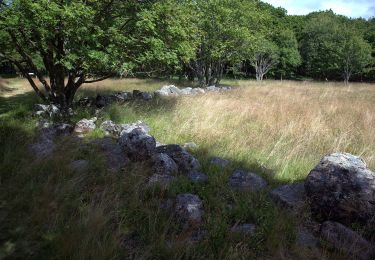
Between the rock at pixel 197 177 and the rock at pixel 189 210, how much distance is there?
690mm

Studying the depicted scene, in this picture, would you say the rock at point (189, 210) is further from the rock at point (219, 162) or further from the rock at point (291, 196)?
the rock at point (219, 162)

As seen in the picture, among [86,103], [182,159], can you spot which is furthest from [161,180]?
[86,103]

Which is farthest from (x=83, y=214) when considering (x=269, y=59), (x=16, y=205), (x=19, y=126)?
(x=269, y=59)

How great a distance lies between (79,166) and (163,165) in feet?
4.37

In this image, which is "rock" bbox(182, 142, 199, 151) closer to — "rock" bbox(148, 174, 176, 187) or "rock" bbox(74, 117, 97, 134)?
"rock" bbox(148, 174, 176, 187)

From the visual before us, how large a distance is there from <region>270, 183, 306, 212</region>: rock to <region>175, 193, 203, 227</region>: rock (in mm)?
1130

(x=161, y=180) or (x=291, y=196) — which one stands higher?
(x=161, y=180)

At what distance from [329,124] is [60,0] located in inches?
305

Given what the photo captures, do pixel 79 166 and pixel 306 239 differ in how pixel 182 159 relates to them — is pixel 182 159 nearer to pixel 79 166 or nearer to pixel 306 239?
pixel 79 166

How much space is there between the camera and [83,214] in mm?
3783

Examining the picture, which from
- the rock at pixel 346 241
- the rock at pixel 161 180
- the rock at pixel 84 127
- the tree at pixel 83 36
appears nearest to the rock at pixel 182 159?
the rock at pixel 161 180

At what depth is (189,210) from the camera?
4145 mm

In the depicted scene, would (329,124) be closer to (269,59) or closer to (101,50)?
(101,50)

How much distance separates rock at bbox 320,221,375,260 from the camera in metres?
3.63
